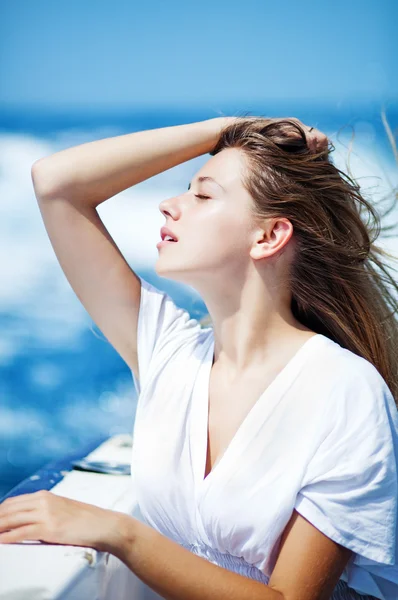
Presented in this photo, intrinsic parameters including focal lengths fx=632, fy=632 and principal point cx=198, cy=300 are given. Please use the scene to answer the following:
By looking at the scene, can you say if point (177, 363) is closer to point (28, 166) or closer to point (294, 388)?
point (294, 388)

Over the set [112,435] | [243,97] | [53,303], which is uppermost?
[243,97]

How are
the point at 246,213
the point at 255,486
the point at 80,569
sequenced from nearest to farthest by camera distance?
the point at 80,569 < the point at 255,486 < the point at 246,213

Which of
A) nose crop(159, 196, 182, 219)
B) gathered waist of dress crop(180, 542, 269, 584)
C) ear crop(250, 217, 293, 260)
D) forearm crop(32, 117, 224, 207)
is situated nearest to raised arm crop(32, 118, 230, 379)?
forearm crop(32, 117, 224, 207)

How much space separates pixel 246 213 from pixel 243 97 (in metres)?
1.05

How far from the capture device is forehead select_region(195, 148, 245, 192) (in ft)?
Answer: 4.28

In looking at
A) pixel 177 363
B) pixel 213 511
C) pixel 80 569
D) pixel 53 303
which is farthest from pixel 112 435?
pixel 80 569

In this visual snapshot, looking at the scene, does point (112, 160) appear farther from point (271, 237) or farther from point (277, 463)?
point (277, 463)

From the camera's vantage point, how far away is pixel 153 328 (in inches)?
55.7

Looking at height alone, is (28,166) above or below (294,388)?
above

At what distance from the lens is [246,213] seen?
4.24 feet

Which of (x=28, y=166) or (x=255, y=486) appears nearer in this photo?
(x=255, y=486)

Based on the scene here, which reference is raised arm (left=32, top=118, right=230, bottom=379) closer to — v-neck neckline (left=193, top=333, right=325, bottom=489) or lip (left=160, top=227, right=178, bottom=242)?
lip (left=160, top=227, right=178, bottom=242)

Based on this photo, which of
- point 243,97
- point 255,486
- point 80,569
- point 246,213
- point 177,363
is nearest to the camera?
point 80,569

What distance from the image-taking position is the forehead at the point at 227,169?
1.31 meters
